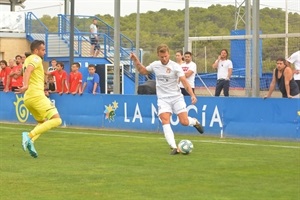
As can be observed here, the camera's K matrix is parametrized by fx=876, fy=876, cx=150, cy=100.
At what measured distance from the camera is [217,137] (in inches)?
819

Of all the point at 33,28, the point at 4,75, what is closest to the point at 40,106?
the point at 4,75

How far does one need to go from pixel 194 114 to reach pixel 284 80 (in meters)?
2.65

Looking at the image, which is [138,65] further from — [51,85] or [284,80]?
[51,85]

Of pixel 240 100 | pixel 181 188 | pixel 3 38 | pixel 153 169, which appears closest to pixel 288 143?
pixel 240 100

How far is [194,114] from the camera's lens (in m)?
21.7

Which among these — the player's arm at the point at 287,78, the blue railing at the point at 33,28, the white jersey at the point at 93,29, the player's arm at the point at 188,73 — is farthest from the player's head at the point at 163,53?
the blue railing at the point at 33,28

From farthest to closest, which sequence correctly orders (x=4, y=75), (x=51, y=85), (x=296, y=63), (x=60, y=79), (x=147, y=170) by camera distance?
(x=4, y=75) → (x=51, y=85) → (x=60, y=79) → (x=296, y=63) → (x=147, y=170)

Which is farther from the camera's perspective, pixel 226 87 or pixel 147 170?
pixel 226 87

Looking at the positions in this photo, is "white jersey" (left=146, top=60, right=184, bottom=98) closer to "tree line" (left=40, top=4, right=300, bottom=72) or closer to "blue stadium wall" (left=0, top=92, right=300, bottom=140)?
"blue stadium wall" (left=0, top=92, right=300, bottom=140)

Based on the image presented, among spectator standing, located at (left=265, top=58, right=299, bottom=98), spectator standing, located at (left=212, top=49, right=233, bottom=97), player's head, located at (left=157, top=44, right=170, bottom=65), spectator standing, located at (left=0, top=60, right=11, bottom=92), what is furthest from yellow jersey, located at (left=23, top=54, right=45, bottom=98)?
spectator standing, located at (left=0, top=60, right=11, bottom=92)

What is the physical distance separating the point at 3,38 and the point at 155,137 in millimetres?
22920

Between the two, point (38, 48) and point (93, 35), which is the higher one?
point (93, 35)

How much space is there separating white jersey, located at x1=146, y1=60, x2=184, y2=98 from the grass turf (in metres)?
1.13

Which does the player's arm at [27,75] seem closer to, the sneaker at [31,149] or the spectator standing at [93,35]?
the sneaker at [31,149]
